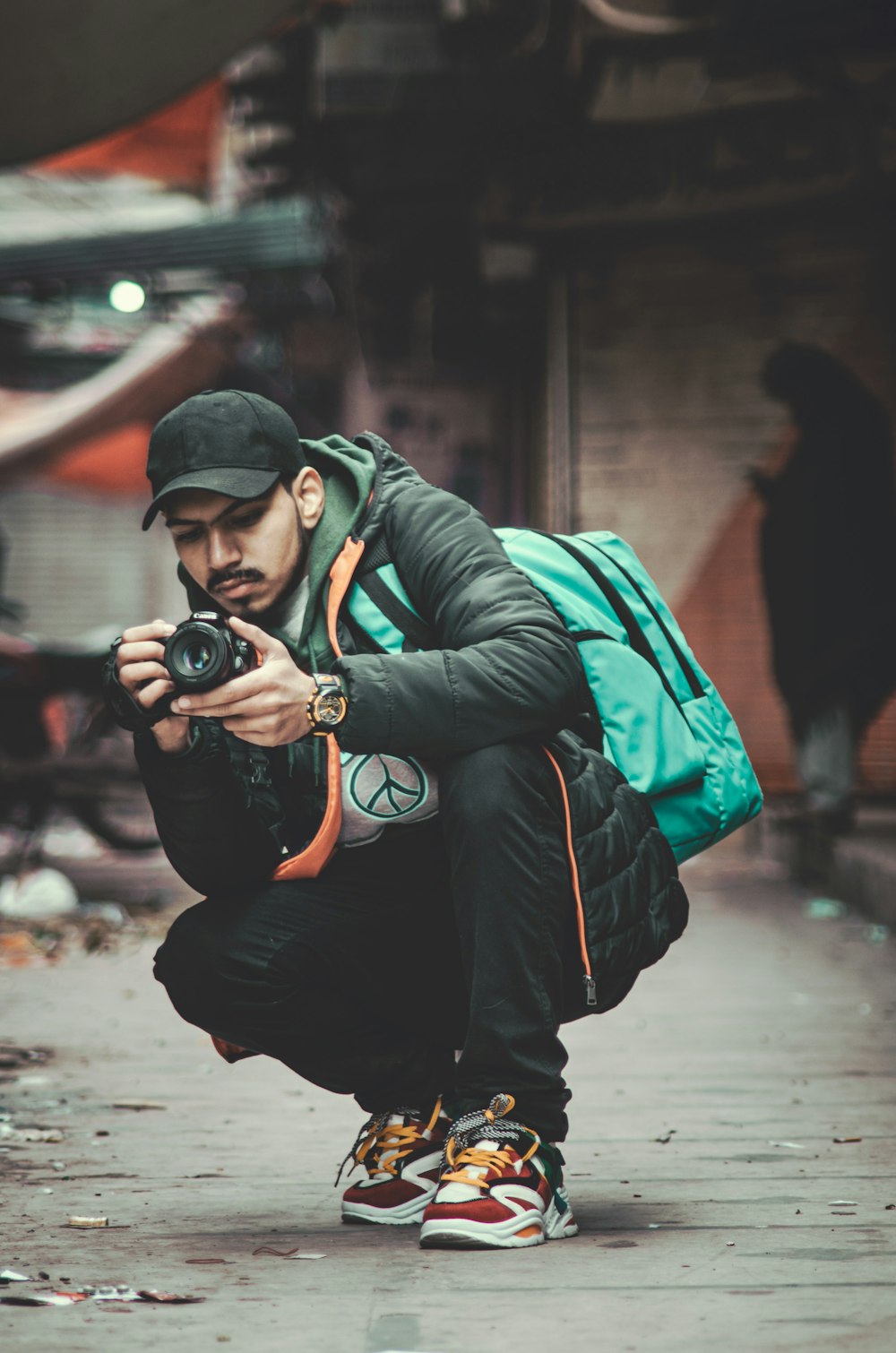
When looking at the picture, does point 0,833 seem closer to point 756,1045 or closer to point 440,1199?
point 756,1045

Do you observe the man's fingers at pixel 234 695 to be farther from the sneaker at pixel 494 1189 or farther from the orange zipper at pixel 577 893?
the sneaker at pixel 494 1189

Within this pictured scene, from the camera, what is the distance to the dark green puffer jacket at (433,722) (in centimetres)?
242

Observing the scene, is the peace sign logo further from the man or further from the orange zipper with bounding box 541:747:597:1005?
the orange zipper with bounding box 541:747:597:1005

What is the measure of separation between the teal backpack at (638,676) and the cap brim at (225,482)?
0.73 feet

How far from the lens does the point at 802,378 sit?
928cm

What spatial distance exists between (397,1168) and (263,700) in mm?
837

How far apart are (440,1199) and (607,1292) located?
0.35 m

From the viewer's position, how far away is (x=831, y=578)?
8.46m

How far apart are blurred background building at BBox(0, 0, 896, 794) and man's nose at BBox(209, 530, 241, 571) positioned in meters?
5.03

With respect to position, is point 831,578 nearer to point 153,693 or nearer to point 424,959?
point 424,959

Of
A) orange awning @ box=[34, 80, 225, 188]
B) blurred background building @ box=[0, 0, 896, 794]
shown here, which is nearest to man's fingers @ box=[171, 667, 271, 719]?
blurred background building @ box=[0, 0, 896, 794]

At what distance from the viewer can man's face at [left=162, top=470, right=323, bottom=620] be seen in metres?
2.61

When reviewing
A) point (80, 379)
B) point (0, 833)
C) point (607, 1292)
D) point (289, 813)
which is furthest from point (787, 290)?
point (80, 379)

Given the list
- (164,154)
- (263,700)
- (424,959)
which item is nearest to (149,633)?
(263,700)
